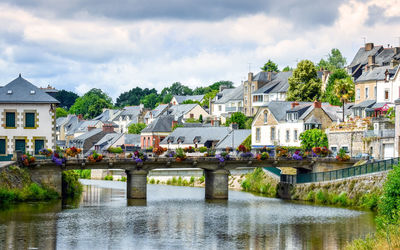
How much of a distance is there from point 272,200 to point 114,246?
31869mm

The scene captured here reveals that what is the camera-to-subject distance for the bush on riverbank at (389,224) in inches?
1277

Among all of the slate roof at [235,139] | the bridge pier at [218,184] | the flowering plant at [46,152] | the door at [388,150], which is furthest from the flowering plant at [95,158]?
the slate roof at [235,139]

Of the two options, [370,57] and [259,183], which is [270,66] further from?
[259,183]

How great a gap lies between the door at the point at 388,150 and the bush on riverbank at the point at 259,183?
1178 centimetres

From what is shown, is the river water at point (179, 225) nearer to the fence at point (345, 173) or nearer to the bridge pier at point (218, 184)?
the bridge pier at point (218, 184)

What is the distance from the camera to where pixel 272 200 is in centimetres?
7050

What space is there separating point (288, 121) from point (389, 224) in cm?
5481

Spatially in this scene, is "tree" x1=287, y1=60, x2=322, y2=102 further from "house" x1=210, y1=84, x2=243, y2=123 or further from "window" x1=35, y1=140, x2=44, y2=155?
"window" x1=35, y1=140, x2=44, y2=155

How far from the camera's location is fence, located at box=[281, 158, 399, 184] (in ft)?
199

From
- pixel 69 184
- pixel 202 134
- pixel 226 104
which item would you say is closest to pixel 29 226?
pixel 69 184

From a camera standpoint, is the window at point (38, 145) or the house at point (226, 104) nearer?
the window at point (38, 145)

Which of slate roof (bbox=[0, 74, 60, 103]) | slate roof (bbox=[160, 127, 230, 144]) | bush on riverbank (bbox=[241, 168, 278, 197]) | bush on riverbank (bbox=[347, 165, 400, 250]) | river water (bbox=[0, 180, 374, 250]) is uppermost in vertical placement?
slate roof (bbox=[0, 74, 60, 103])

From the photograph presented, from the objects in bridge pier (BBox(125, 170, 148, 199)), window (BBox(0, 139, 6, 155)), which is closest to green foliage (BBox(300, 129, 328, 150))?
bridge pier (BBox(125, 170, 148, 199))

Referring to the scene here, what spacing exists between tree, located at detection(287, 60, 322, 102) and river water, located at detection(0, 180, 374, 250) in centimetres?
4909
